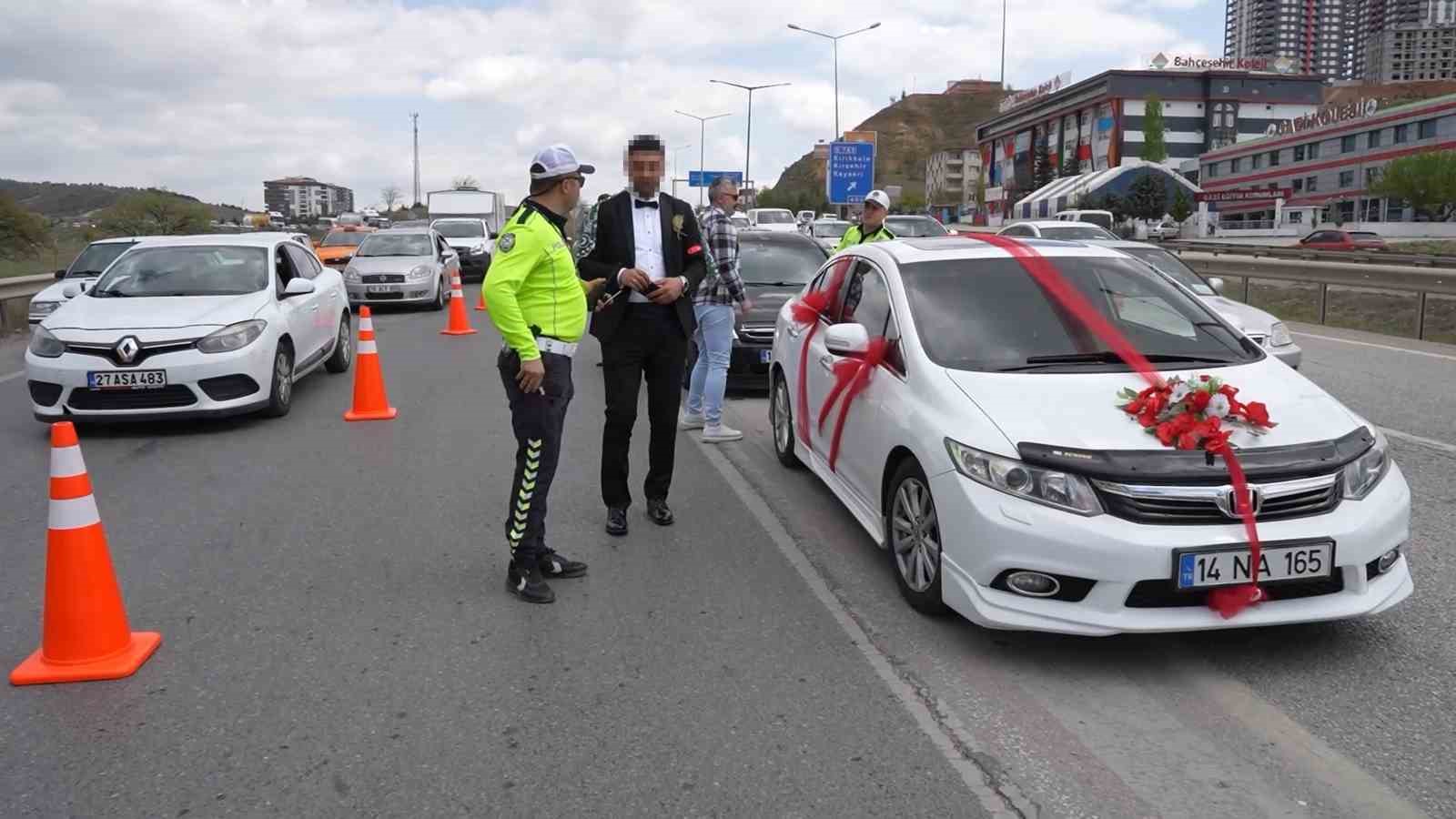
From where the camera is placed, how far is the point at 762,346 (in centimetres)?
1078

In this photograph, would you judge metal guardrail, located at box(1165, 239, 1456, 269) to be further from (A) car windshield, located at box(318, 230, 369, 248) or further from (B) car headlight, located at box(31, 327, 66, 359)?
(B) car headlight, located at box(31, 327, 66, 359)

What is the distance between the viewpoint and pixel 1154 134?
Result: 11150 centimetres

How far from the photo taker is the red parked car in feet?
145

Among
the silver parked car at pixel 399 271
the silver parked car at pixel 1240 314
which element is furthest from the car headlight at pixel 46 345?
the silver parked car at pixel 399 271

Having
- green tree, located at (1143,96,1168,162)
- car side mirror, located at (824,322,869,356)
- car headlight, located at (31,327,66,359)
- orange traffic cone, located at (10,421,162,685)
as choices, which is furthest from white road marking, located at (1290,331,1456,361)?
green tree, located at (1143,96,1168,162)

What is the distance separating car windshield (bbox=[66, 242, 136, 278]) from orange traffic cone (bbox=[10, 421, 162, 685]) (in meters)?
12.7

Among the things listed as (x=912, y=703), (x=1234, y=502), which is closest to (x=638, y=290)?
(x=912, y=703)

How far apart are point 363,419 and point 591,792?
22.8ft

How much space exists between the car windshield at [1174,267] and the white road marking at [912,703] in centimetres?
666

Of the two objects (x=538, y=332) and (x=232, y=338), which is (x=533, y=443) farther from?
(x=232, y=338)

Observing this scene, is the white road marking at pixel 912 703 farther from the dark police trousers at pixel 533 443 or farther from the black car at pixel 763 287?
the black car at pixel 763 287

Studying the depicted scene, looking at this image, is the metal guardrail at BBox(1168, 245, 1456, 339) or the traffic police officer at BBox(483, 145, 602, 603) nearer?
the traffic police officer at BBox(483, 145, 602, 603)

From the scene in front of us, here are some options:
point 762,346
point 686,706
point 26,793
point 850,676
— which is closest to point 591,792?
point 686,706

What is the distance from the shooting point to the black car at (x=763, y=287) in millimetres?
10719
